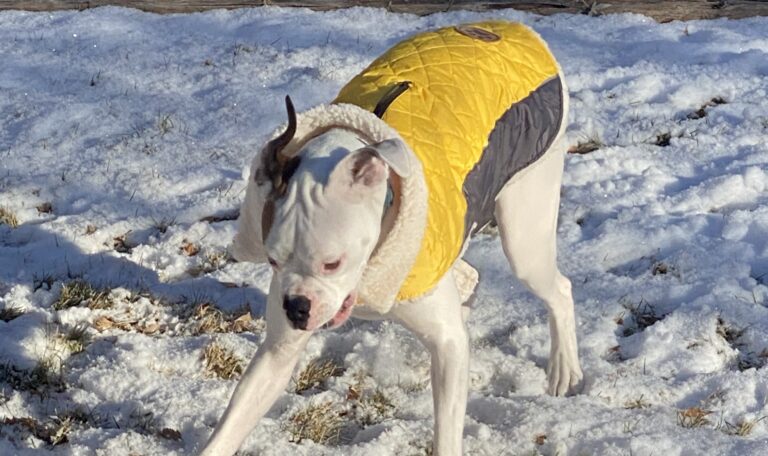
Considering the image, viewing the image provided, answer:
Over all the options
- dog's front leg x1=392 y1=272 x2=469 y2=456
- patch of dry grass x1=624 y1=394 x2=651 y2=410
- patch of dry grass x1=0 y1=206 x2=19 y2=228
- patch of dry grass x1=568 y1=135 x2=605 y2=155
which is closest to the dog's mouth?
dog's front leg x1=392 y1=272 x2=469 y2=456

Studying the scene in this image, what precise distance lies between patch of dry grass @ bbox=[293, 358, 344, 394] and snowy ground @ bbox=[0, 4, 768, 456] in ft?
0.15

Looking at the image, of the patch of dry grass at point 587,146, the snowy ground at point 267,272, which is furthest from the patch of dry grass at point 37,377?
the patch of dry grass at point 587,146

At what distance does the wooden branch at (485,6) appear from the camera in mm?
7730

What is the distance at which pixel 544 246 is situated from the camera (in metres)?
4.15

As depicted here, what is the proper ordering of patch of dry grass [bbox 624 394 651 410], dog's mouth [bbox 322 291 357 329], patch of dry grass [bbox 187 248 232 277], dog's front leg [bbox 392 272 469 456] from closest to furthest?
1. dog's mouth [bbox 322 291 357 329]
2. dog's front leg [bbox 392 272 469 456]
3. patch of dry grass [bbox 624 394 651 410]
4. patch of dry grass [bbox 187 248 232 277]

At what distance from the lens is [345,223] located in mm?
2879

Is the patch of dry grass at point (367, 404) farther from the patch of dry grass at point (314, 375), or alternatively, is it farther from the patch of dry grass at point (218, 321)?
the patch of dry grass at point (218, 321)

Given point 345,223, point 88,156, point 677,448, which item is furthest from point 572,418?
point 88,156

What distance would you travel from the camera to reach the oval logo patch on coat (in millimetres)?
3965

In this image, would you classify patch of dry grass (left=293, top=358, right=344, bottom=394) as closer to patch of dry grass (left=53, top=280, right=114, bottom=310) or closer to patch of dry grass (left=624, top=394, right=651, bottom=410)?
patch of dry grass (left=53, top=280, right=114, bottom=310)

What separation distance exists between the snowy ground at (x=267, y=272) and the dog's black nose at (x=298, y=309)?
2.90 ft

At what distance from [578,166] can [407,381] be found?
2015 millimetres

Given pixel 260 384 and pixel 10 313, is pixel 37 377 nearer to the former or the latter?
pixel 10 313

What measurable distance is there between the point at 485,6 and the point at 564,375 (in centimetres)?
422
